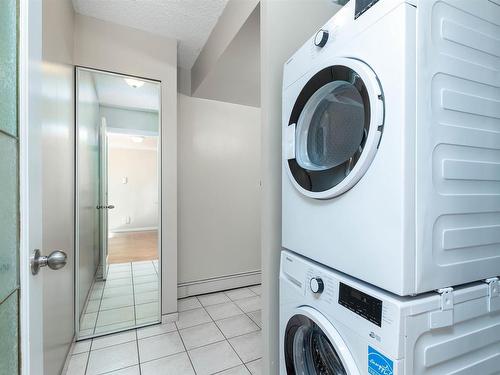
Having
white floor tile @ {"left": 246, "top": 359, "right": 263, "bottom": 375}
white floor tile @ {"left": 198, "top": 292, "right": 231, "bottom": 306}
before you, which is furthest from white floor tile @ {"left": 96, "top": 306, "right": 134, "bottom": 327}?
white floor tile @ {"left": 246, "top": 359, "right": 263, "bottom": 375}

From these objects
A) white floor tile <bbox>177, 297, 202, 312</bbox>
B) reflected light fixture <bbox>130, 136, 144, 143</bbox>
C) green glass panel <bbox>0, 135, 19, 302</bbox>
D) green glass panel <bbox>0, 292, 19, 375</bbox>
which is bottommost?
white floor tile <bbox>177, 297, 202, 312</bbox>

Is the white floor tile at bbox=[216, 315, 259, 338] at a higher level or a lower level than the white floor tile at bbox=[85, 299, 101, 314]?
lower

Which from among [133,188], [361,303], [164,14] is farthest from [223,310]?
[164,14]

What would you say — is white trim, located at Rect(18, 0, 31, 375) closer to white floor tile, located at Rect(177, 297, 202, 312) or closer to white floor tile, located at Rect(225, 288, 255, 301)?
white floor tile, located at Rect(177, 297, 202, 312)

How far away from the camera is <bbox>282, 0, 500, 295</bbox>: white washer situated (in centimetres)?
66

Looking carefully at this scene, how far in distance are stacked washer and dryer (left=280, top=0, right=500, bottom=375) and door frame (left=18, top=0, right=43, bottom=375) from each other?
0.84 metres

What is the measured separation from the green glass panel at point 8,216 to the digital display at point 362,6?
1034 mm

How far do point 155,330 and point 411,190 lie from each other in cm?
217

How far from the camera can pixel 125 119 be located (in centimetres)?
223

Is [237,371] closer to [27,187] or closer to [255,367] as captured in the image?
[255,367]

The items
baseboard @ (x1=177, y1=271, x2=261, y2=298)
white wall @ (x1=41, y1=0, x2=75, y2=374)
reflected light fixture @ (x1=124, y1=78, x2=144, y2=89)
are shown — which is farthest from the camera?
baseboard @ (x1=177, y1=271, x2=261, y2=298)

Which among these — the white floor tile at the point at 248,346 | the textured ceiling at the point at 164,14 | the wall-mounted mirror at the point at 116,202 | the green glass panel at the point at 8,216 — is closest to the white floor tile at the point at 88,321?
the wall-mounted mirror at the point at 116,202

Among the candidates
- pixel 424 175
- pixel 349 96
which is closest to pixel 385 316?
pixel 424 175

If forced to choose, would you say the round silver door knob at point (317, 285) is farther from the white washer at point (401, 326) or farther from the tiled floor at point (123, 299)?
the tiled floor at point (123, 299)
